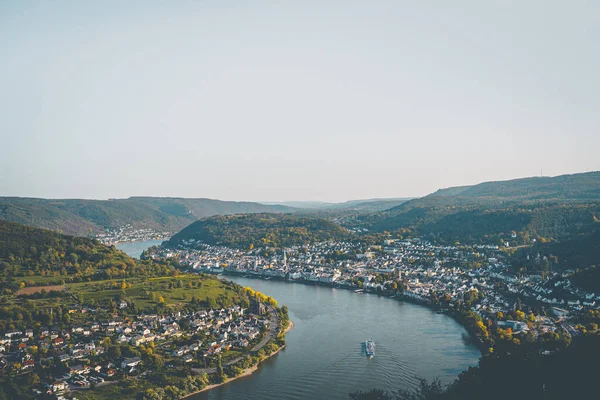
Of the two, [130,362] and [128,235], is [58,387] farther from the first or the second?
[128,235]

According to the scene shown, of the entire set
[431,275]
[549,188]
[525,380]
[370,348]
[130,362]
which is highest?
[549,188]

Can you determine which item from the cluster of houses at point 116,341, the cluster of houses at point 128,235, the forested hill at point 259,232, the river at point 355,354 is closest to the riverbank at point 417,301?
the river at point 355,354

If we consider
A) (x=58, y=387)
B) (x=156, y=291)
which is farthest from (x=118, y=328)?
(x=156, y=291)

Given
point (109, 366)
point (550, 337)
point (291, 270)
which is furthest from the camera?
point (291, 270)

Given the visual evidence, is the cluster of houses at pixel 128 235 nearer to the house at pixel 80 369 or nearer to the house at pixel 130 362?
the house at pixel 130 362

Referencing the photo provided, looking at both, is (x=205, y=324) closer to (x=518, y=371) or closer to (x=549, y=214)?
(x=518, y=371)

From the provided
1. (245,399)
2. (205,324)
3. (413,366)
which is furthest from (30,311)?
(413,366)
